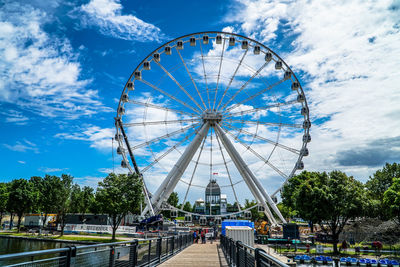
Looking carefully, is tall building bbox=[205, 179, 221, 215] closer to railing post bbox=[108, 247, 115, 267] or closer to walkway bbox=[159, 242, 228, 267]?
walkway bbox=[159, 242, 228, 267]

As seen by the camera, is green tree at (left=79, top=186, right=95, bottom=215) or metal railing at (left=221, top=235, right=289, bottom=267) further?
green tree at (left=79, top=186, right=95, bottom=215)

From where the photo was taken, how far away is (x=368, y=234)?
148 feet

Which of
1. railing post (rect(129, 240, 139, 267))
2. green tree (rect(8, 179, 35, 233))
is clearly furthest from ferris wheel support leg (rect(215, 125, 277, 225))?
green tree (rect(8, 179, 35, 233))

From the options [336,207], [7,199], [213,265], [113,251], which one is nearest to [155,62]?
[336,207]

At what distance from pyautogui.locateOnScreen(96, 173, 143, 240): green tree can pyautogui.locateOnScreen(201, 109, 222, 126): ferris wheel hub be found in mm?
12655

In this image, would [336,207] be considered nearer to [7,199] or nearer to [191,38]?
[191,38]

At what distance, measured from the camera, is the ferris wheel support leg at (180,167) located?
1463 inches

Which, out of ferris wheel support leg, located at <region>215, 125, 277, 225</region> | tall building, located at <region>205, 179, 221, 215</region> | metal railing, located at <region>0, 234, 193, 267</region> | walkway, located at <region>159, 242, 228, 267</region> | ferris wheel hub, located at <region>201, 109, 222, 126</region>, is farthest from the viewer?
tall building, located at <region>205, 179, 221, 215</region>

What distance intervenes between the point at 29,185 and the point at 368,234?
203 ft

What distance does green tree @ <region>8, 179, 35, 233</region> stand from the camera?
5650cm

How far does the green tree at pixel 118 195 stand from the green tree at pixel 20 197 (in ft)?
88.0

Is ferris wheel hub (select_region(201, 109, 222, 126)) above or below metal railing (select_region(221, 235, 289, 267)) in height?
above

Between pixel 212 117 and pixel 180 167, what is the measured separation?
24.7ft

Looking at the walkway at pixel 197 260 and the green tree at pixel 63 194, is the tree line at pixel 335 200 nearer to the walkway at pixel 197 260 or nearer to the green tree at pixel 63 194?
the walkway at pixel 197 260
